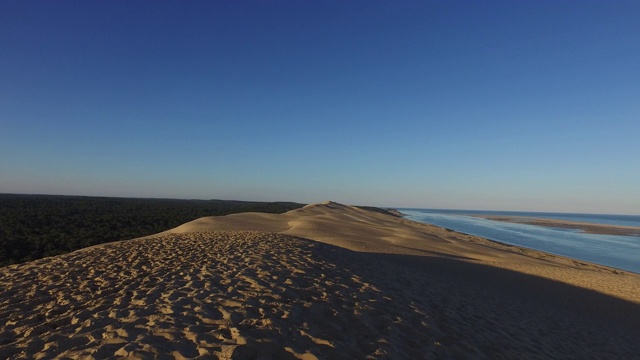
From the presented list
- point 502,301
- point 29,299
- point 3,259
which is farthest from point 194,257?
point 3,259

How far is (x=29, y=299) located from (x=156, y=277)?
213cm

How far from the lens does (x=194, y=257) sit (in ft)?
Result: 32.2

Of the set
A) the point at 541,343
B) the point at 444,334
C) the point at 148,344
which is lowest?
the point at 541,343

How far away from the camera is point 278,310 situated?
18.4 feet

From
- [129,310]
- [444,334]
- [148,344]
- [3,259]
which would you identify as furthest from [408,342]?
[3,259]

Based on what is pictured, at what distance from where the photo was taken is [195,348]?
4145mm

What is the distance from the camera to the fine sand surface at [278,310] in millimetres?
4496

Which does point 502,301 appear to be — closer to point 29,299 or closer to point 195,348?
point 195,348

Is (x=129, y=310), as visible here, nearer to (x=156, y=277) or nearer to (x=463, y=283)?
(x=156, y=277)

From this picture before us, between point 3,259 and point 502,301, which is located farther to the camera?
point 3,259

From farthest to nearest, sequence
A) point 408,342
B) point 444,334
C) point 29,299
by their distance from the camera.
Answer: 1. point 29,299
2. point 444,334
3. point 408,342

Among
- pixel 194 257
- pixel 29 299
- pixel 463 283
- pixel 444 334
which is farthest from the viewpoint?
pixel 463 283

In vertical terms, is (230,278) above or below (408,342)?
above

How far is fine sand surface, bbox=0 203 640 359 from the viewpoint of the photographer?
4496mm
